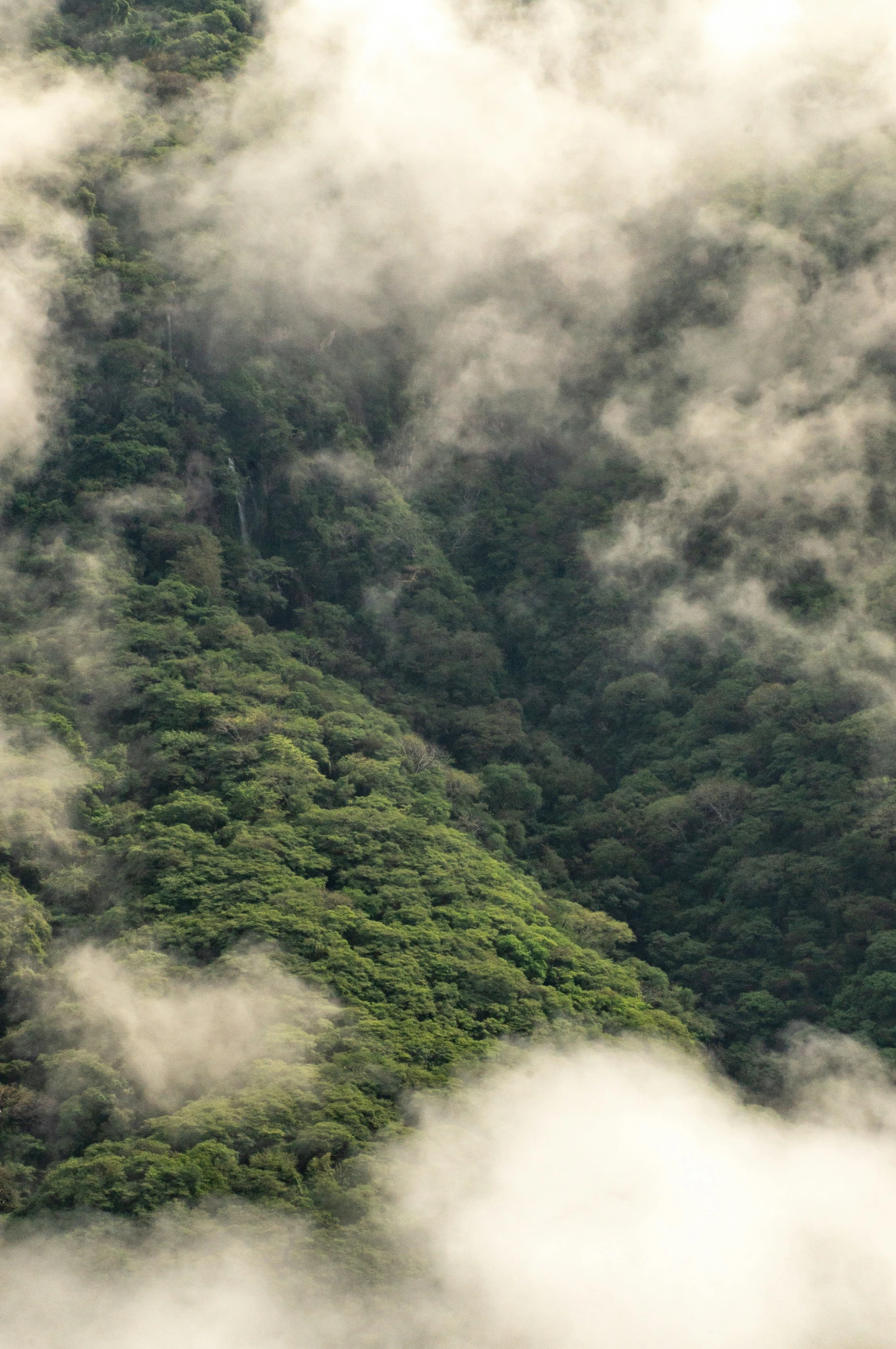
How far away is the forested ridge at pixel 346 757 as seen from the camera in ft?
132

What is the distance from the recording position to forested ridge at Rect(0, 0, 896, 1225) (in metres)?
40.2

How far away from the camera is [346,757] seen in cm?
5234

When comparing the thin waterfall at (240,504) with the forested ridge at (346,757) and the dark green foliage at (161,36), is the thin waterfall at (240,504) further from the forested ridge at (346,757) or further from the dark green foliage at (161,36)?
the dark green foliage at (161,36)

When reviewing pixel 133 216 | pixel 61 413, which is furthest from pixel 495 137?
pixel 61 413

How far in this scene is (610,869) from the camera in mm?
55812

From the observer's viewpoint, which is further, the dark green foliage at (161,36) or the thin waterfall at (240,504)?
the dark green foliage at (161,36)

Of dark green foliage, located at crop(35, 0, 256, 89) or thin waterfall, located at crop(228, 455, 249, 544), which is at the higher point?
dark green foliage, located at crop(35, 0, 256, 89)

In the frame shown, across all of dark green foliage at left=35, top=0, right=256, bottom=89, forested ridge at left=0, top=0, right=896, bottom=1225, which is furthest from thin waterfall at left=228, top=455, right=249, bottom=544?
dark green foliage at left=35, top=0, right=256, bottom=89

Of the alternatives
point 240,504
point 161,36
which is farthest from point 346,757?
point 161,36

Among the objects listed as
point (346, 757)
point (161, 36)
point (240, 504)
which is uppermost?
point (161, 36)

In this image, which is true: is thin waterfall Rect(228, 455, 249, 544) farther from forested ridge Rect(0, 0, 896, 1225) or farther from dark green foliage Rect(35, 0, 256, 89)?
dark green foliage Rect(35, 0, 256, 89)

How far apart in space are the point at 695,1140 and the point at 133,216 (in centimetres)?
4675

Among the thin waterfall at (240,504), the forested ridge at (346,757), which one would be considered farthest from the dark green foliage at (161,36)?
the thin waterfall at (240,504)

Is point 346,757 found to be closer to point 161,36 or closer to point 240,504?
point 240,504
